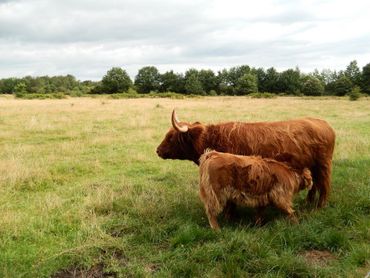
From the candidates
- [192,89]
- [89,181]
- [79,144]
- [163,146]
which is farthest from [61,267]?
[192,89]

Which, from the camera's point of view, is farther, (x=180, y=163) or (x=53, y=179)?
(x=180, y=163)

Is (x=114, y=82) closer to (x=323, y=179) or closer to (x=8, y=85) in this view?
(x=8, y=85)

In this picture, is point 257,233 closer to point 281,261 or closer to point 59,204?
point 281,261

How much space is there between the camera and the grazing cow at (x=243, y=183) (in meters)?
5.66

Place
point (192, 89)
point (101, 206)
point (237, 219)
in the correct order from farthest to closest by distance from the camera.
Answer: point (192, 89) → point (101, 206) → point (237, 219)

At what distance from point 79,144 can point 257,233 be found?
9023mm

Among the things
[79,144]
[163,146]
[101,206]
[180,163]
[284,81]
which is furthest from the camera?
[284,81]

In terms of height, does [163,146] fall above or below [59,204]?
above

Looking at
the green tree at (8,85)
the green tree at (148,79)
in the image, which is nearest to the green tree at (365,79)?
the green tree at (148,79)

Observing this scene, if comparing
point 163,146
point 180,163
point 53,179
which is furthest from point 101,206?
point 180,163

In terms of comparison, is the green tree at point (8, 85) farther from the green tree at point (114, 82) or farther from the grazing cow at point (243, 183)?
the grazing cow at point (243, 183)

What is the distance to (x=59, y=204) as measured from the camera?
7.13m

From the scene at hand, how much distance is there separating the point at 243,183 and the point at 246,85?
2817 inches

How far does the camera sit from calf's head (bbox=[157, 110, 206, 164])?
712 centimetres
